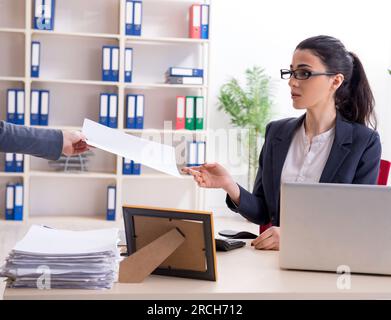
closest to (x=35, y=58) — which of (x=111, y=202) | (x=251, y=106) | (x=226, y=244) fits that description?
(x=111, y=202)

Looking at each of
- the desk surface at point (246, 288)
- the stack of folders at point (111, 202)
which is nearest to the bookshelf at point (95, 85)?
the stack of folders at point (111, 202)

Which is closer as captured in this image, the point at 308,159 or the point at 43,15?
the point at 308,159

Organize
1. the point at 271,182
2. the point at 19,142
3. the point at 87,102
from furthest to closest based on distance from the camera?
1. the point at 87,102
2. the point at 271,182
3. the point at 19,142

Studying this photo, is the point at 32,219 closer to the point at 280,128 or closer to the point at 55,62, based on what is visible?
the point at 55,62

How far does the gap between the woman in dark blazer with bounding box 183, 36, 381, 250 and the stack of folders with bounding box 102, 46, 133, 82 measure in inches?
108

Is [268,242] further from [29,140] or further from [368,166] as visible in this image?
[29,140]

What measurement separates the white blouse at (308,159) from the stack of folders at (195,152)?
2682 mm

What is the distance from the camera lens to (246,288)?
1.48 metres

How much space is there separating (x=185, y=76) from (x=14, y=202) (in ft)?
5.91

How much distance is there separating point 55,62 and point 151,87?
86 cm

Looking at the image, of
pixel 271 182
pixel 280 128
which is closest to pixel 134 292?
pixel 271 182

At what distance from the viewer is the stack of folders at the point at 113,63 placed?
499 centimetres

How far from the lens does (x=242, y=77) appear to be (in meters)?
5.59

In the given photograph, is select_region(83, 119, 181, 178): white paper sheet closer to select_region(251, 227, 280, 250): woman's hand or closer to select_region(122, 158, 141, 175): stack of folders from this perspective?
select_region(251, 227, 280, 250): woman's hand
